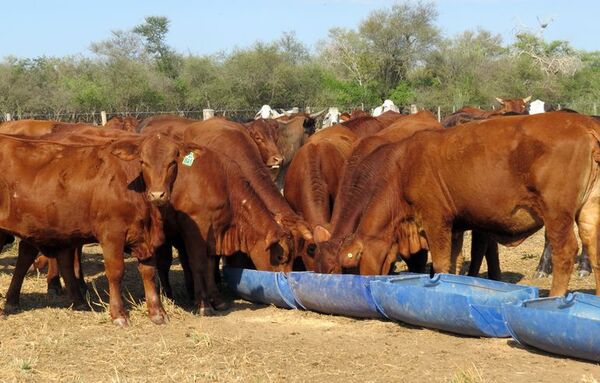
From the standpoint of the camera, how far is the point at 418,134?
27.2ft

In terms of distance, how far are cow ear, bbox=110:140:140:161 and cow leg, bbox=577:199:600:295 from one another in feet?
12.4

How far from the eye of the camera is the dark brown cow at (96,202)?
735 cm

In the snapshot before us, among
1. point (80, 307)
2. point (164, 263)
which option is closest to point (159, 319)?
point (80, 307)

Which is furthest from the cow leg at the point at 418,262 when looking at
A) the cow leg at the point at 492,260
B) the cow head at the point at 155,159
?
the cow head at the point at 155,159

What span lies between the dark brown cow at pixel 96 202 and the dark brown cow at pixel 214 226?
63cm

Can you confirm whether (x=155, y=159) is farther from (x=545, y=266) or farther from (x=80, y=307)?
(x=545, y=266)

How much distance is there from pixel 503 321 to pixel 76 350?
322 centimetres

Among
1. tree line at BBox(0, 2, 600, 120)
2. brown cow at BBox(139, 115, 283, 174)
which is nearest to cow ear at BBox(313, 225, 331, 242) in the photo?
brown cow at BBox(139, 115, 283, 174)

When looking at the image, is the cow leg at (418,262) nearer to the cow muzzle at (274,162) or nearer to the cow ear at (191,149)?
the cow ear at (191,149)

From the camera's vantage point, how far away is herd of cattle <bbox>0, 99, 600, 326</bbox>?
7.08 meters

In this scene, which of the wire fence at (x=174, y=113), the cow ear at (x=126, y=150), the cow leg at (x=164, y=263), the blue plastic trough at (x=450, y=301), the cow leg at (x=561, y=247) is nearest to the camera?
the blue plastic trough at (x=450, y=301)

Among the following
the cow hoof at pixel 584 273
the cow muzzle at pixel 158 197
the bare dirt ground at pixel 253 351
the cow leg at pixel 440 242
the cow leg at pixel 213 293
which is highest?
the cow muzzle at pixel 158 197

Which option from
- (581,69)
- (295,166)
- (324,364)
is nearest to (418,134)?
(295,166)

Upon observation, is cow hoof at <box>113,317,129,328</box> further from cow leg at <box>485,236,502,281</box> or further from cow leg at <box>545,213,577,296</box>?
cow leg at <box>485,236,502,281</box>
